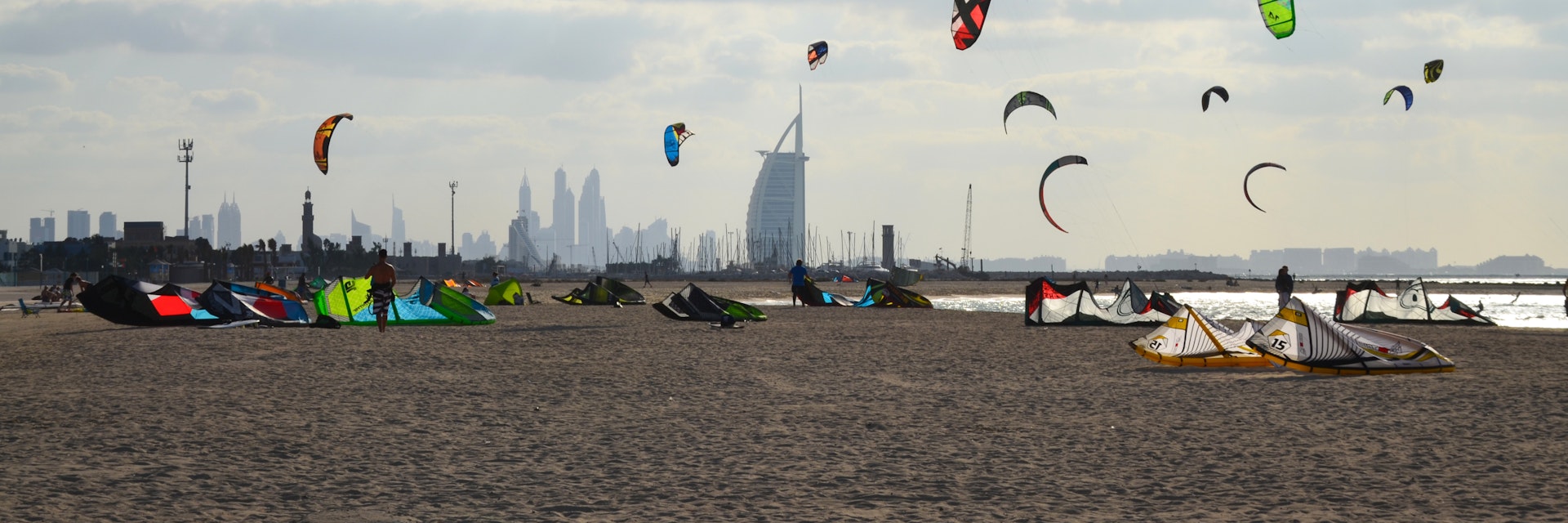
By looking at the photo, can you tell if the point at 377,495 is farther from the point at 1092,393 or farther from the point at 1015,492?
the point at 1092,393

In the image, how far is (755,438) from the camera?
886cm

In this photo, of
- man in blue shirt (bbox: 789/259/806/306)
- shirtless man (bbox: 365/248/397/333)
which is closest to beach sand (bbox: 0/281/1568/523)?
shirtless man (bbox: 365/248/397/333)

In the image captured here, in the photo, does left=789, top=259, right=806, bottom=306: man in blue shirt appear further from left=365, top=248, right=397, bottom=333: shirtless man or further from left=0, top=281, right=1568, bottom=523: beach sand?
left=0, top=281, right=1568, bottom=523: beach sand

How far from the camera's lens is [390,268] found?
2045 centimetres

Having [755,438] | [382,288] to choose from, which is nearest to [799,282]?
[382,288]

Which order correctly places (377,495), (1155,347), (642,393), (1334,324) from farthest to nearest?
1. (1155,347)
2. (1334,324)
3. (642,393)
4. (377,495)

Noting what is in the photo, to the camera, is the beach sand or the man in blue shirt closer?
the beach sand

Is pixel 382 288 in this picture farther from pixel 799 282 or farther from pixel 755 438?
pixel 799 282

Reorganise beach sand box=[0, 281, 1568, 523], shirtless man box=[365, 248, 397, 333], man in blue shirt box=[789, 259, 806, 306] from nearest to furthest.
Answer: beach sand box=[0, 281, 1568, 523] < shirtless man box=[365, 248, 397, 333] < man in blue shirt box=[789, 259, 806, 306]

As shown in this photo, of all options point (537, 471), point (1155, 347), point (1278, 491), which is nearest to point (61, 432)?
point (537, 471)

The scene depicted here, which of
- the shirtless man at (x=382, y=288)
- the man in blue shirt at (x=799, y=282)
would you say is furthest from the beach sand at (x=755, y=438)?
the man in blue shirt at (x=799, y=282)

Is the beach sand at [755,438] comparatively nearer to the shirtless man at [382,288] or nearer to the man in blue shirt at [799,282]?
the shirtless man at [382,288]

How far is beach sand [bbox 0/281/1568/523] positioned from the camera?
641 centimetres

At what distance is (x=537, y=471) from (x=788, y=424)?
2.58 meters
